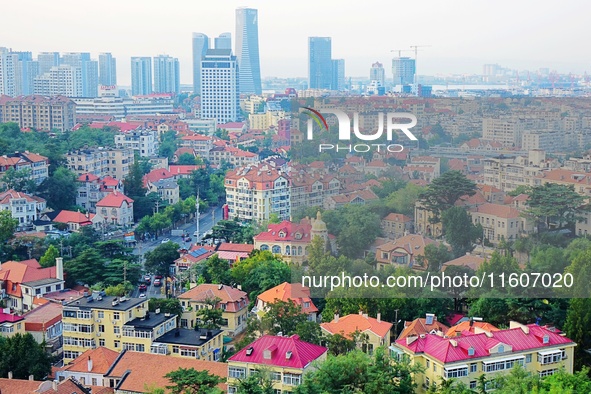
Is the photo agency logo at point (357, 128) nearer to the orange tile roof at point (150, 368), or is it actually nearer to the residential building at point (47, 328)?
the orange tile roof at point (150, 368)

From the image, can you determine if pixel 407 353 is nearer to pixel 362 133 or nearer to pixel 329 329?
pixel 329 329

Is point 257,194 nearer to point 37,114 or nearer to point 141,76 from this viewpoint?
point 37,114

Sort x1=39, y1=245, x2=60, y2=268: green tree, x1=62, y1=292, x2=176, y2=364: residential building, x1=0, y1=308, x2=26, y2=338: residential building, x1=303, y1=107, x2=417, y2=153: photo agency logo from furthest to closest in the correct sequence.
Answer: x1=39, y1=245, x2=60, y2=268: green tree → x1=0, y1=308, x2=26, y2=338: residential building → x1=62, y1=292, x2=176, y2=364: residential building → x1=303, y1=107, x2=417, y2=153: photo agency logo

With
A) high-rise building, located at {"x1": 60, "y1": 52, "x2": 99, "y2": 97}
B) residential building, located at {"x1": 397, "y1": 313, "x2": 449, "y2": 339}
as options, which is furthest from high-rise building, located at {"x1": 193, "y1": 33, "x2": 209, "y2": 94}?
residential building, located at {"x1": 397, "y1": 313, "x2": 449, "y2": 339}

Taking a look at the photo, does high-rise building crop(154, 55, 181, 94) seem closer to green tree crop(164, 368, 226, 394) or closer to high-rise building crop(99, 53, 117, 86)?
high-rise building crop(99, 53, 117, 86)

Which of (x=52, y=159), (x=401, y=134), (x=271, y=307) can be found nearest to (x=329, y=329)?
(x=271, y=307)

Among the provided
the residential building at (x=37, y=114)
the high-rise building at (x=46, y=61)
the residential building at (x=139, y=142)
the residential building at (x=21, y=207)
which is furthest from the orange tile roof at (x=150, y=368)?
the high-rise building at (x=46, y=61)
